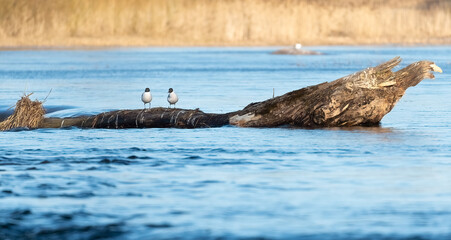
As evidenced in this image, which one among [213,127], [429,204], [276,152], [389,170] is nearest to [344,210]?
[429,204]

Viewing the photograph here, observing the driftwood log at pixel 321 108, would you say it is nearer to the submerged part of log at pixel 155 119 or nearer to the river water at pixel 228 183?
the submerged part of log at pixel 155 119

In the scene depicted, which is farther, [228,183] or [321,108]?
[321,108]

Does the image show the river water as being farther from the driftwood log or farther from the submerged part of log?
the driftwood log

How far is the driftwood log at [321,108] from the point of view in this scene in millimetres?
25641

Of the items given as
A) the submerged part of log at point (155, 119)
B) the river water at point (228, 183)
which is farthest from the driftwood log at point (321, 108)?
the river water at point (228, 183)

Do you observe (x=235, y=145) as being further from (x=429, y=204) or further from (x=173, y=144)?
(x=429, y=204)

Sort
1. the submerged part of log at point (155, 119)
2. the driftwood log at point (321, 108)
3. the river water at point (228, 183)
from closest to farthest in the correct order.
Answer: the river water at point (228, 183) → the driftwood log at point (321, 108) → the submerged part of log at point (155, 119)

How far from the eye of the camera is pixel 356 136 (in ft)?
82.4

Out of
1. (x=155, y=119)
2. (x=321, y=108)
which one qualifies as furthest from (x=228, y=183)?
(x=155, y=119)

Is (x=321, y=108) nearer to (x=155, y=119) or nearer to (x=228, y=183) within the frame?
(x=155, y=119)

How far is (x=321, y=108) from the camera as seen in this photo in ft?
84.8

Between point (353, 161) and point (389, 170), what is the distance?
1500mm

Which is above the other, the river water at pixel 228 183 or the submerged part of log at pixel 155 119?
the submerged part of log at pixel 155 119

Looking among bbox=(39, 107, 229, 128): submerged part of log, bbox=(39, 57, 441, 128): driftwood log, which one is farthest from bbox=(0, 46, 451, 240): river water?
bbox=(39, 57, 441, 128): driftwood log
